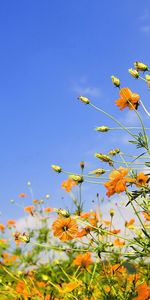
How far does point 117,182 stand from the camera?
260 cm

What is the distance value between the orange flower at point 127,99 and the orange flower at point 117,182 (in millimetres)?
477

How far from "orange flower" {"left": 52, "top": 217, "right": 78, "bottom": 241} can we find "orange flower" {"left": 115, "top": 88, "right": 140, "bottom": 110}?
775 millimetres

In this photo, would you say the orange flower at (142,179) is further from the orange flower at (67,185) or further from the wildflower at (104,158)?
the orange flower at (67,185)

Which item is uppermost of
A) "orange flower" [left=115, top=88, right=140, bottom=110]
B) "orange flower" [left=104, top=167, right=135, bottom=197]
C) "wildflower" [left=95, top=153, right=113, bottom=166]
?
"orange flower" [left=115, top=88, right=140, bottom=110]

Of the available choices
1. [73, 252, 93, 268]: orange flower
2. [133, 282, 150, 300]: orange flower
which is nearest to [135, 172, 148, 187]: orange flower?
[133, 282, 150, 300]: orange flower

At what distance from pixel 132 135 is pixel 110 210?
4.19 ft

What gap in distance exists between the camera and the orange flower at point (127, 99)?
2.94 m

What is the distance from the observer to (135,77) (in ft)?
9.50

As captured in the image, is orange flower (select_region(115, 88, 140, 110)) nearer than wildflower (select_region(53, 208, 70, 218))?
No

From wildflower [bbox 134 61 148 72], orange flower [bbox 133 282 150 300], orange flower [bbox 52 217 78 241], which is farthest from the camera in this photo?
wildflower [bbox 134 61 148 72]

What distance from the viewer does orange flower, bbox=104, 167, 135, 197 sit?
259 centimetres

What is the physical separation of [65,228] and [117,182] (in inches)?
15.9

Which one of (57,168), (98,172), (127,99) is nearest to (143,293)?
(98,172)

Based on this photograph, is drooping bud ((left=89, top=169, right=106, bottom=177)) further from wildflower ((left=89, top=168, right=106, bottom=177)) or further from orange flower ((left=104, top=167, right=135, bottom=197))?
orange flower ((left=104, top=167, right=135, bottom=197))
